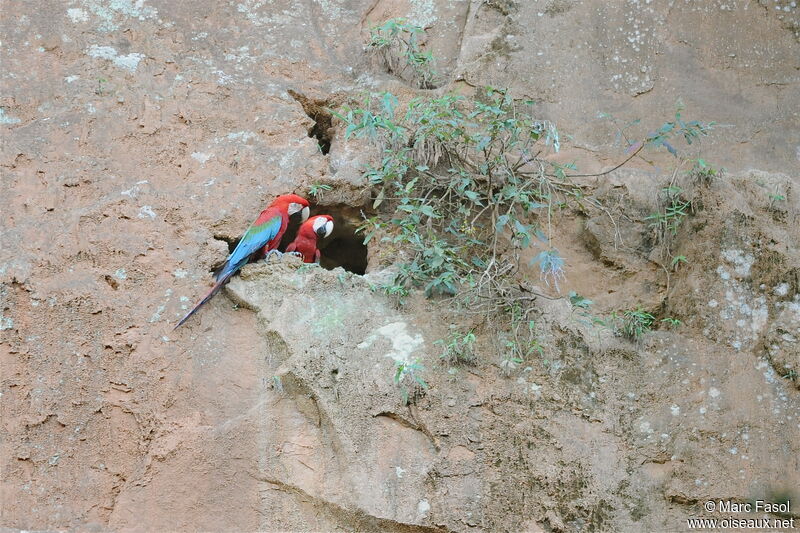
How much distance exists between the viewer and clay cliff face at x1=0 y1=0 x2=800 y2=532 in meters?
3.89

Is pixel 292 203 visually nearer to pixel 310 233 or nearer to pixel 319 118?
pixel 310 233

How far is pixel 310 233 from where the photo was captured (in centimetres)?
457

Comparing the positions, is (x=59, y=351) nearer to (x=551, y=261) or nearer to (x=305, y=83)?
(x=305, y=83)

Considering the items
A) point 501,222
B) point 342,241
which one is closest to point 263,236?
point 342,241

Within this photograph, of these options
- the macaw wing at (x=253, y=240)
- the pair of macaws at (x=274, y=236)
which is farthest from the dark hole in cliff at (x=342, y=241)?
the macaw wing at (x=253, y=240)

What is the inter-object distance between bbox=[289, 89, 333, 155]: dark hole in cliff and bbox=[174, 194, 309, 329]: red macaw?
535 mm

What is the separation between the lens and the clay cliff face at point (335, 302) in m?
3.89

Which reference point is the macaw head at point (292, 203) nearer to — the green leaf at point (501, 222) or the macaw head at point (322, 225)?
the macaw head at point (322, 225)

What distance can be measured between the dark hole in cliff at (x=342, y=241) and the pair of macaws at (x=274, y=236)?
144 mm

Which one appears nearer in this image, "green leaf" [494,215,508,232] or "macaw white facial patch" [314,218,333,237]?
"green leaf" [494,215,508,232]

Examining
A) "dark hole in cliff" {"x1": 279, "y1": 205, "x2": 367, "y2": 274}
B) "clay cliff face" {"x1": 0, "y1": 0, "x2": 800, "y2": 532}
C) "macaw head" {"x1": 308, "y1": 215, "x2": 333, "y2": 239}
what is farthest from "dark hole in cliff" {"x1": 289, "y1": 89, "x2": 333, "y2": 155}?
"macaw head" {"x1": 308, "y1": 215, "x2": 333, "y2": 239}

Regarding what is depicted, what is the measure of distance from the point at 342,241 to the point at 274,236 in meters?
0.80

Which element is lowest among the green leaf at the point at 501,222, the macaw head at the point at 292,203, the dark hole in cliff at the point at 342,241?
the dark hole in cliff at the point at 342,241

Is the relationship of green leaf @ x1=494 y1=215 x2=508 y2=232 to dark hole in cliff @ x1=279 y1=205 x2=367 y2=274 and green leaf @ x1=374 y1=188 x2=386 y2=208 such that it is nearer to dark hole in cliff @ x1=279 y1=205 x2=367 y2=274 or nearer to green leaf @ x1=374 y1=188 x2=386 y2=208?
green leaf @ x1=374 y1=188 x2=386 y2=208
